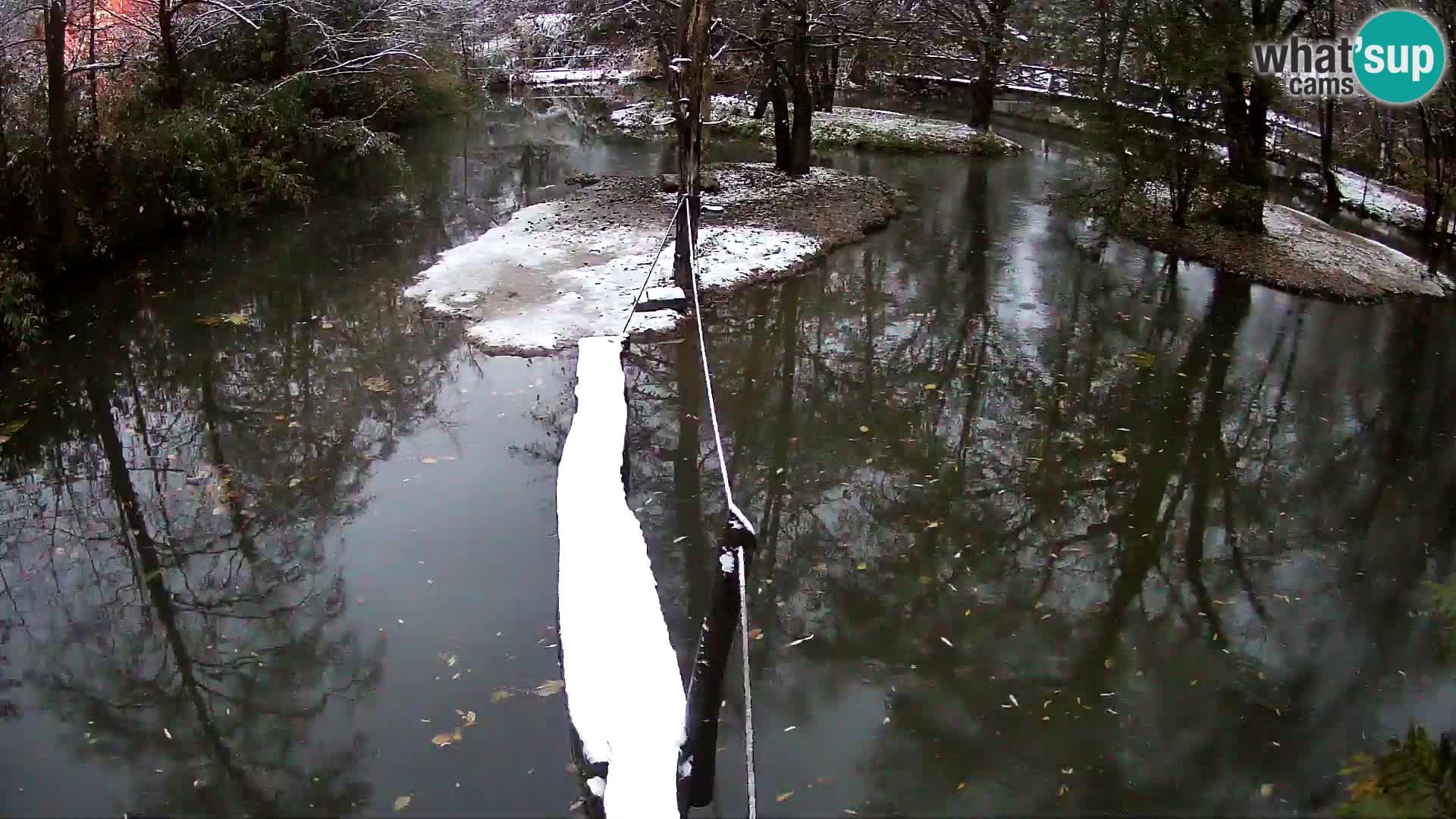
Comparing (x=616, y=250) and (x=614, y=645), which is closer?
(x=614, y=645)

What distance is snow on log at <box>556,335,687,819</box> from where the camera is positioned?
3.18m

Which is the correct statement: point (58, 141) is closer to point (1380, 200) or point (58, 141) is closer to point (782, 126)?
point (782, 126)

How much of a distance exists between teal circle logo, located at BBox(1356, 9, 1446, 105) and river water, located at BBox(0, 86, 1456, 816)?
4.13 meters

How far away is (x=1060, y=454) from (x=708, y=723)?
16.3 feet

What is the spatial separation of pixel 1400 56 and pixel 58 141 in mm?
17344

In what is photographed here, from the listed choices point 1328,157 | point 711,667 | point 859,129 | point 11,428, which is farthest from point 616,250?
point 1328,157

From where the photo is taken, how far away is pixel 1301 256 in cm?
1327

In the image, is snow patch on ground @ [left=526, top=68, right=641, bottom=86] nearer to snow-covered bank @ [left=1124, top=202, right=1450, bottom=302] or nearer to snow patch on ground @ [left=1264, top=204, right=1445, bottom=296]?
snow-covered bank @ [left=1124, top=202, right=1450, bottom=302]

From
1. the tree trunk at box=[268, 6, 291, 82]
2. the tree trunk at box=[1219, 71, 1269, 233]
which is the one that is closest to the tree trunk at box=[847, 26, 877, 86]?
the tree trunk at box=[1219, 71, 1269, 233]


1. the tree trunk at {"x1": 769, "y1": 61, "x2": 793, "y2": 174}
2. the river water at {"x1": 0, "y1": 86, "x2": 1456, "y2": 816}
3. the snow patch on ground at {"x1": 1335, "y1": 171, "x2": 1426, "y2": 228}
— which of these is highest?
the tree trunk at {"x1": 769, "y1": 61, "x2": 793, "y2": 174}

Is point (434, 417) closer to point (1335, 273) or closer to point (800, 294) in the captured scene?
point (800, 294)

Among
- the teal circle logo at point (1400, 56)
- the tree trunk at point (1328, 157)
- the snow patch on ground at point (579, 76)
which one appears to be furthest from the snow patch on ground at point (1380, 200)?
the snow patch on ground at point (579, 76)

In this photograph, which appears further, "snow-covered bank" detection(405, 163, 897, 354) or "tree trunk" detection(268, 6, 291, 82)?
"tree trunk" detection(268, 6, 291, 82)

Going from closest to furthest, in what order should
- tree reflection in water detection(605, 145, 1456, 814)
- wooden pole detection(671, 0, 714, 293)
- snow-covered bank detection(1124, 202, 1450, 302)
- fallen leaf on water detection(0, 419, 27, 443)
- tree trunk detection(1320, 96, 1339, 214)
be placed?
tree reflection in water detection(605, 145, 1456, 814) < fallen leaf on water detection(0, 419, 27, 443) < wooden pole detection(671, 0, 714, 293) < snow-covered bank detection(1124, 202, 1450, 302) < tree trunk detection(1320, 96, 1339, 214)
